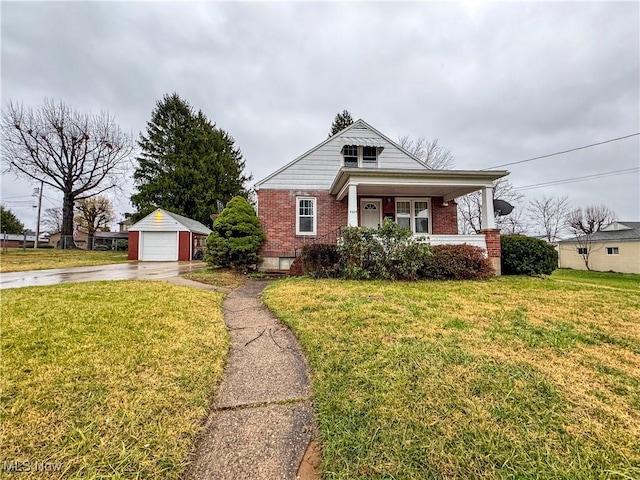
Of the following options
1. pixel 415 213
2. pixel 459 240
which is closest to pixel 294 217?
pixel 415 213

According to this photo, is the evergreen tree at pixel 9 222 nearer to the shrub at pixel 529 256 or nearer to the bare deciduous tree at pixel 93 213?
the bare deciduous tree at pixel 93 213

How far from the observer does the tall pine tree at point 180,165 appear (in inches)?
1088

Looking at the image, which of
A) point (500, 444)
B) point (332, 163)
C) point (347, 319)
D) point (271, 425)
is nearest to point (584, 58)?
point (332, 163)

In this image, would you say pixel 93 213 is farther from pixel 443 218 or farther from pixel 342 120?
pixel 443 218

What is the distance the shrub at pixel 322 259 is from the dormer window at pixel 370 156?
5.66m

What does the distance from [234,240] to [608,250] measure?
3063 cm

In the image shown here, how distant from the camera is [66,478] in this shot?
Answer: 5.13ft

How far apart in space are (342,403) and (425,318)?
2446mm

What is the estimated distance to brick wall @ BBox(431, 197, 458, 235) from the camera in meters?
12.0

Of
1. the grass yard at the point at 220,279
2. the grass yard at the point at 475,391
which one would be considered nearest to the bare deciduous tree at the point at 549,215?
the grass yard at the point at 475,391

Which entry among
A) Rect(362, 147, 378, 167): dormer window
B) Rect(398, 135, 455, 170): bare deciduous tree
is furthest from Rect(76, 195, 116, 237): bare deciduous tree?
Rect(362, 147, 378, 167): dormer window

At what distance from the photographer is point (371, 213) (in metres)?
12.2

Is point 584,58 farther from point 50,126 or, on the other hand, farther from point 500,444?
point 50,126

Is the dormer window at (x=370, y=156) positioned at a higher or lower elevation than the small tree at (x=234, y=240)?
higher
